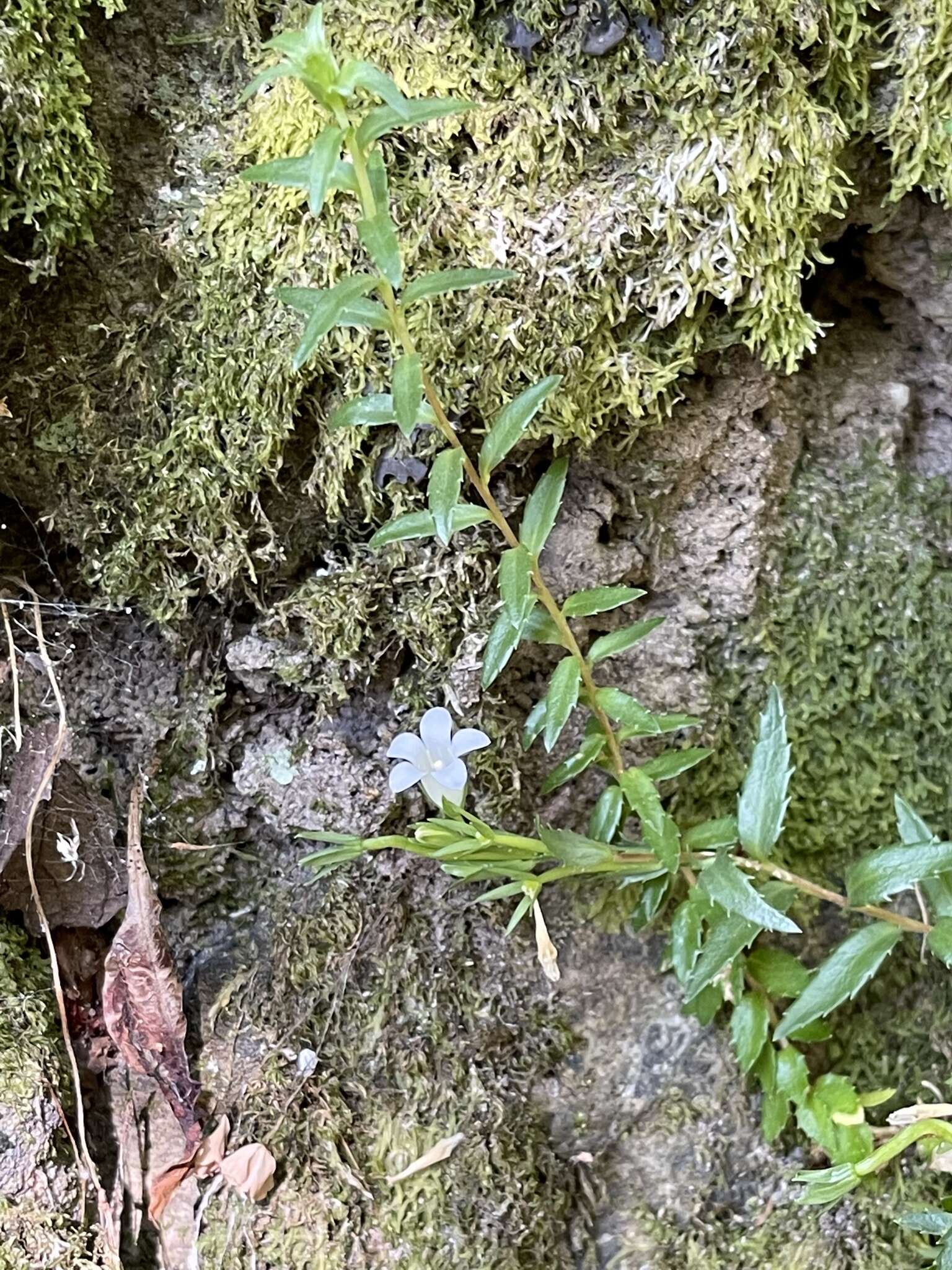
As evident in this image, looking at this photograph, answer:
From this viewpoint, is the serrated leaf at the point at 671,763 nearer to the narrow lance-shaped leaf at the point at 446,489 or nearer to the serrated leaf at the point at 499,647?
the serrated leaf at the point at 499,647

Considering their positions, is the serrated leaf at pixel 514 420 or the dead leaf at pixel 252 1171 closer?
the serrated leaf at pixel 514 420

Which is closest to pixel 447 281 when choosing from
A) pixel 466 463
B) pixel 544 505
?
pixel 466 463

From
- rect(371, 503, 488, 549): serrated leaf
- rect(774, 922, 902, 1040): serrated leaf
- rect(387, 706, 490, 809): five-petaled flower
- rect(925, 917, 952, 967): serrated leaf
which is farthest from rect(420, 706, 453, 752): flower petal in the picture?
rect(925, 917, 952, 967): serrated leaf

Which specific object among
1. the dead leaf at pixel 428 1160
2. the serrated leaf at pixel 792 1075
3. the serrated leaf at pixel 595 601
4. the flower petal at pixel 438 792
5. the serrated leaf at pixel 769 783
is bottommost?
the serrated leaf at pixel 792 1075

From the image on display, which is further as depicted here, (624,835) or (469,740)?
(624,835)

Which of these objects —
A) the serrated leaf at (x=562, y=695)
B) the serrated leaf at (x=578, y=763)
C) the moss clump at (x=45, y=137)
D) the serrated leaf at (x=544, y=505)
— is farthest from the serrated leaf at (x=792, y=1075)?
the moss clump at (x=45, y=137)

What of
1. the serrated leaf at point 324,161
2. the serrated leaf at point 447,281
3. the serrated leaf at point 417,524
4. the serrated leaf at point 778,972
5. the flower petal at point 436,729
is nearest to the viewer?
the serrated leaf at point 324,161

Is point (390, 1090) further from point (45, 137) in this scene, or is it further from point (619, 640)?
point (45, 137)

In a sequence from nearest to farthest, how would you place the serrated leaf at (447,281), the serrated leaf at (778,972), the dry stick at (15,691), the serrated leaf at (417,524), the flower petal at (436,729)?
1. the serrated leaf at (447,281)
2. the serrated leaf at (417,524)
3. the flower petal at (436,729)
4. the serrated leaf at (778,972)
5. the dry stick at (15,691)

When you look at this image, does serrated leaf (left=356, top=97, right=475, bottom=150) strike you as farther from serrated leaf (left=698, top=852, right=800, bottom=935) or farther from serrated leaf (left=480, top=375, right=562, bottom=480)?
serrated leaf (left=698, top=852, right=800, bottom=935)
